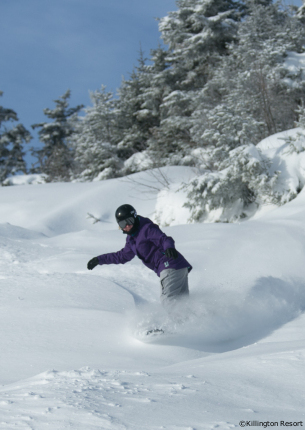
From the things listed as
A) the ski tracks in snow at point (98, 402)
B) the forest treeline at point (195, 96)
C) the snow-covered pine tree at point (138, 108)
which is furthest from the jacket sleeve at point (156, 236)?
the snow-covered pine tree at point (138, 108)

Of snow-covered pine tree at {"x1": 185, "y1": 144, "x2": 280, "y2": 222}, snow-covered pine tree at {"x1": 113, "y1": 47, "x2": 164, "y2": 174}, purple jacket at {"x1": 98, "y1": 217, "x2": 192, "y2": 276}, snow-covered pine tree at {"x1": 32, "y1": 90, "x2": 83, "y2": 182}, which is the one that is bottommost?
purple jacket at {"x1": 98, "y1": 217, "x2": 192, "y2": 276}

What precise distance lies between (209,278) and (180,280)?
114 centimetres

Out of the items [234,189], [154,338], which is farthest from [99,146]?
[154,338]

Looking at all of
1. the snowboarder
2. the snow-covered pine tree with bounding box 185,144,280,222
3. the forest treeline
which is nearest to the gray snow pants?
the snowboarder

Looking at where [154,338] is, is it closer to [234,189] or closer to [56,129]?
[234,189]

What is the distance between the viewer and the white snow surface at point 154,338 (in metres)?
1.88

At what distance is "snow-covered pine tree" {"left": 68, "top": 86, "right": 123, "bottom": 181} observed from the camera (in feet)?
76.5

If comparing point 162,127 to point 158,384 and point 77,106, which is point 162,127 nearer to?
point 77,106

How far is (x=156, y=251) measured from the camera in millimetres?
4699

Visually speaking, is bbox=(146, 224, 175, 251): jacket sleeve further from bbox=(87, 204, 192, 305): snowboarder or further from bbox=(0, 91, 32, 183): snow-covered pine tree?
bbox=(0, 91, 32, 183): snow-covered pine tree

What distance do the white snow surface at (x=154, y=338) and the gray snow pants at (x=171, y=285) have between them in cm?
17

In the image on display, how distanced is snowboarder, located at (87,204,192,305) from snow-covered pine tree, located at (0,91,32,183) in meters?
29.6

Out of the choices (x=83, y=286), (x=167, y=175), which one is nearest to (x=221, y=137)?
(x=167, y=175)

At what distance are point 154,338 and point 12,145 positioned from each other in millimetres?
31770
